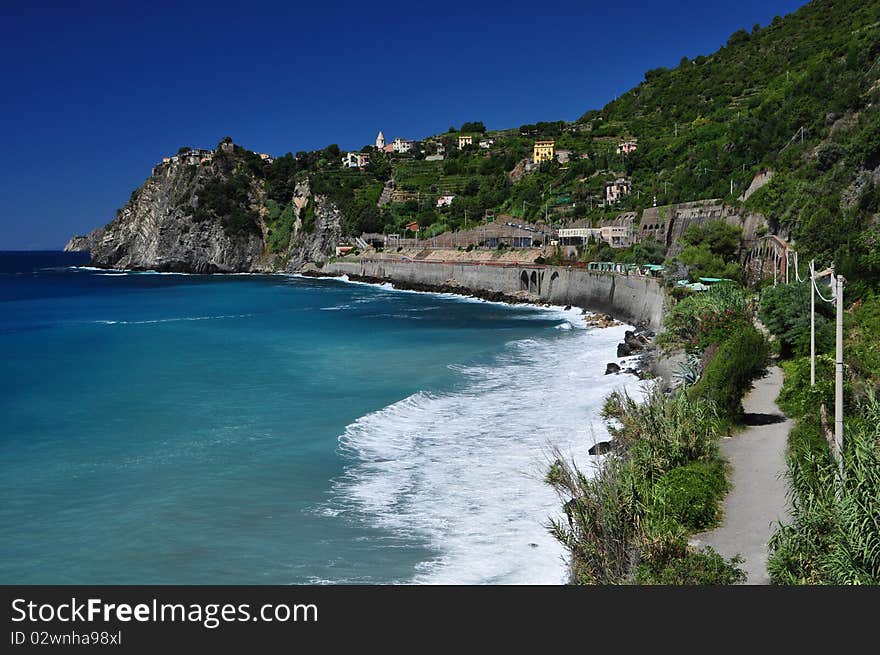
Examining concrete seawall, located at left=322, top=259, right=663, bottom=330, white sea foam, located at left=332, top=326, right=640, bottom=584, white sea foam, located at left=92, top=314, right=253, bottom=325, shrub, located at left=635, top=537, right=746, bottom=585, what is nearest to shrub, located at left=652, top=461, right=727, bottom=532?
shrub, located at left=635, top=537, right=746, bottom=585

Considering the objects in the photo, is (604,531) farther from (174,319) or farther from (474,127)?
(474,127)

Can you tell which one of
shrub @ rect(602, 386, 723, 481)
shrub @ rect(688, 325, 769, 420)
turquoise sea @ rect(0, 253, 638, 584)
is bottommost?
turquoise sea @ rect(0, 253, 638, 584)

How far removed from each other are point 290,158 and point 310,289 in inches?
Answer: 3046

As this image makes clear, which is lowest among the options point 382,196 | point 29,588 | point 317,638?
point 29,588

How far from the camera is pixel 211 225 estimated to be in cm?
13088

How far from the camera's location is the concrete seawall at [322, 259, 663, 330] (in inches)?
1699

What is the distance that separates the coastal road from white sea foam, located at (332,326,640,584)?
261cm

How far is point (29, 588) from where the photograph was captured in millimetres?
10227

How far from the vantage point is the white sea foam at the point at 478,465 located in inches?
464

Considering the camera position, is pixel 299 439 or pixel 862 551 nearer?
pixel 862 551

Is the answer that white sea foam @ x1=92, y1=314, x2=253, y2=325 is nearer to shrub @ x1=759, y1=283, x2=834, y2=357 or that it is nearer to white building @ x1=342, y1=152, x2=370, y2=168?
shrub @ x1=759, y1=283, x2=834, y2=357

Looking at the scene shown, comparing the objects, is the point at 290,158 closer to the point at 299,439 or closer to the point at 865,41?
the point at 865,41

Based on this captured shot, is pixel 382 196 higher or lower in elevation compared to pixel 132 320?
higher

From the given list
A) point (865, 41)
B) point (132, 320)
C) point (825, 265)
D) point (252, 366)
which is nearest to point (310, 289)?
point (132, 320)
